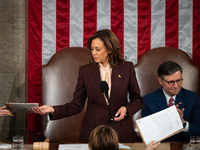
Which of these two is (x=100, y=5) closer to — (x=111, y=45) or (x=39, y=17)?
(x=39, y=17)

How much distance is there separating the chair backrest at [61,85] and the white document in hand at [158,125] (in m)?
1.71

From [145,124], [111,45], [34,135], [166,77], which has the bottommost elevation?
[34,135]

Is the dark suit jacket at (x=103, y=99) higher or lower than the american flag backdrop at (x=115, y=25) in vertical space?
lower

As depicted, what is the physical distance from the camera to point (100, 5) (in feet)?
12.5

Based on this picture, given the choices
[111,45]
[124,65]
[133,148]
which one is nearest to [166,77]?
[124,65]

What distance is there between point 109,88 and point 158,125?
67cm

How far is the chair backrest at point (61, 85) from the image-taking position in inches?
145

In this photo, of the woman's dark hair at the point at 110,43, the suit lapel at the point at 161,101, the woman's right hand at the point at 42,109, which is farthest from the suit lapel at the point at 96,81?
the suit lapel at the point at 161,101

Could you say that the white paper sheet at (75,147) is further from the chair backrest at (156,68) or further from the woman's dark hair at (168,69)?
the chair backrest at (156,68)

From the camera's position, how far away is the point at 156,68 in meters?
3.67

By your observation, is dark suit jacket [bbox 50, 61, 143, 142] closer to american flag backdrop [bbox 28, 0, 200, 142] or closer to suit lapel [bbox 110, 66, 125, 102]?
suit lapel [bbox 110, 66, 125, 102]

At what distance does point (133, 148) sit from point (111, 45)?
0.93 metres

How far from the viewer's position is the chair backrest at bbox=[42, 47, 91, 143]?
3.68 metres

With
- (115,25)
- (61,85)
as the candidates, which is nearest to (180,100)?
(115,25)
